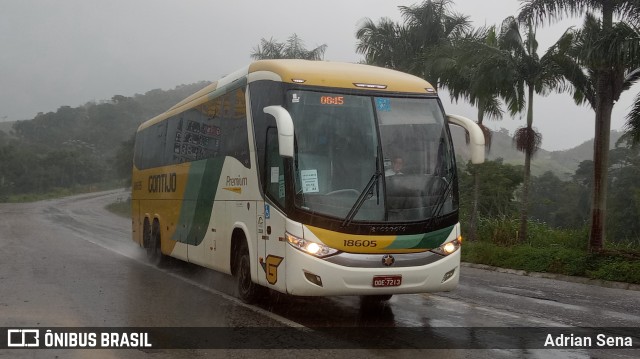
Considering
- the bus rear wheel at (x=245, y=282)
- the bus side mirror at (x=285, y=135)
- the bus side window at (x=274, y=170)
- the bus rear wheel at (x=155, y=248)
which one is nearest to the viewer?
the bus side mirror at (x=285, y=135)

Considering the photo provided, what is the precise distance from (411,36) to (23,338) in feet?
68.1

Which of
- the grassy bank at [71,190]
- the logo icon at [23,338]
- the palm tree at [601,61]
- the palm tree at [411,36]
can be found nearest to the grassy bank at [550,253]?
the palm tree at [601,61]

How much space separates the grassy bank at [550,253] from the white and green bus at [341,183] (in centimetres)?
→ 738

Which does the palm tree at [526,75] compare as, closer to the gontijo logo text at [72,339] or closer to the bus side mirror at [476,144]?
the bus side mirror at [476,144]

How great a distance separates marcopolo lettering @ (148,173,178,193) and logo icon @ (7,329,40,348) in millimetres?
6249

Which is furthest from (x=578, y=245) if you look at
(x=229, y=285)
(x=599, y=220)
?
(x=229, y=285)

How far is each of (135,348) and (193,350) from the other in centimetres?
67

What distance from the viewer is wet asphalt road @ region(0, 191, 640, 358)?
22.6ft

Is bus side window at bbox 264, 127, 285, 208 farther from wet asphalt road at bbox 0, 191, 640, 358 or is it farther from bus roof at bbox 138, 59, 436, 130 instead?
wet asphalt road at bbox 0, 191, 640, 358

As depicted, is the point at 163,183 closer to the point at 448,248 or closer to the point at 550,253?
the point at 448,248

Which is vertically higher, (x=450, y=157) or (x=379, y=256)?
(x=450, y=157)

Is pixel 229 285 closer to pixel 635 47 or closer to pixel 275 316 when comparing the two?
pixel 275 316

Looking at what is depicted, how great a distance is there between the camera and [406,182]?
8117 mm

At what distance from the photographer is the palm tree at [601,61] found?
49.7 ft
